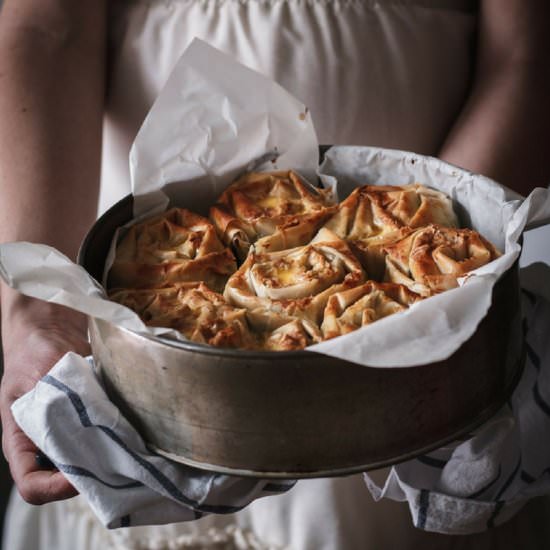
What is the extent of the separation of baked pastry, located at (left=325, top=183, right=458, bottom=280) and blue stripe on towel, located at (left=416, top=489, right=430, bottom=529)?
19 cm

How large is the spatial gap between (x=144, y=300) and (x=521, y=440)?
0.35 metres

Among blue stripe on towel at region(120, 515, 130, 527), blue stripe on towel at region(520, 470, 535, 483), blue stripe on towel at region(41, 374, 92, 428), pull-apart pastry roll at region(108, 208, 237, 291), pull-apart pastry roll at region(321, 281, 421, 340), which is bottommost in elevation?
blue stripe on towel at region(520, 470, 535, 483)

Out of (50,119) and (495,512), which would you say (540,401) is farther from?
(50,119)

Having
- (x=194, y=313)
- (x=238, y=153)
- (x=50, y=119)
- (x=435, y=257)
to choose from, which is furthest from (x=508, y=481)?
(x=50, y=119)

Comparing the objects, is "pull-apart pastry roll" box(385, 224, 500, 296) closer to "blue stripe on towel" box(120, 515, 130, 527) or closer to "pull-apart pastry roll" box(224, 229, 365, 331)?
"pull-apart pastry roll" box(224, 229, 365, 331)

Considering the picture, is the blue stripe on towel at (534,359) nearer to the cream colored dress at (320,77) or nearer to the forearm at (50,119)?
the cream colored dress at (320,77)

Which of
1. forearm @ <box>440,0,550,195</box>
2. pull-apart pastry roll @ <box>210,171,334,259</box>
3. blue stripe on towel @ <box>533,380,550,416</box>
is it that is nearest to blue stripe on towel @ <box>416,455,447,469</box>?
blue stripe on towel @ <box>533,380,550,416</box>

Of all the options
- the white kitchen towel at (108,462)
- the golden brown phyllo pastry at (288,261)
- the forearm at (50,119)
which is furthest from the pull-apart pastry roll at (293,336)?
the forearm at (50,119)

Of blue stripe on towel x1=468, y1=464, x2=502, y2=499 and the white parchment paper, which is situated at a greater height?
the white parchment paper

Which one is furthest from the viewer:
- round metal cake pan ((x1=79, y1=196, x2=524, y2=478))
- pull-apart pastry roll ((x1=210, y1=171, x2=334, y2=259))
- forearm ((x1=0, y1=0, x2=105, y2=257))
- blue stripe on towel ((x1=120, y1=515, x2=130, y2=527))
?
forearm ((x1=0, y1=0, x2=105, y2=257))

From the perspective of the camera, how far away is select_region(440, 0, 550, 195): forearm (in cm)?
98

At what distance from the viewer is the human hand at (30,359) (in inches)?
27.0

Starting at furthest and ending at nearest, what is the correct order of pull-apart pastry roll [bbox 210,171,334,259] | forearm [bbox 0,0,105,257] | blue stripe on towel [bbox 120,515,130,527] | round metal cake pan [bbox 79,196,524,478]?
forearm [bbox 0,0,105,257] < pull-apart pastry roll [bbox 210,171,334,259] < blue stripe on towel [bbox 120,515,130,527] < round metal cake pan [bbox 79,196,524,478]

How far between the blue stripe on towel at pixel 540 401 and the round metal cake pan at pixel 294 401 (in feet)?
0.38
